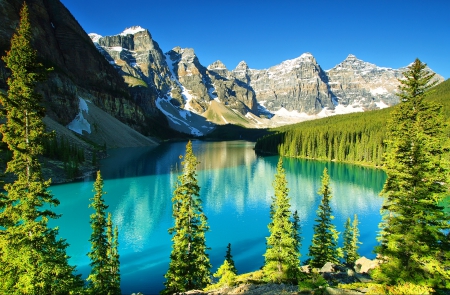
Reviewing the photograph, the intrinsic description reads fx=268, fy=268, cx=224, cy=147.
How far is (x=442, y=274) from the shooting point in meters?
11.5

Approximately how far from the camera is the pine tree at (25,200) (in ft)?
37.9

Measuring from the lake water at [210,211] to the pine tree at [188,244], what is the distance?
5.34 m

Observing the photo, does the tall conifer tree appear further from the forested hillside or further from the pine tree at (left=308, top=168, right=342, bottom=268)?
the forested hillside

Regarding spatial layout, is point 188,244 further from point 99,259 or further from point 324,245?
point 324,245

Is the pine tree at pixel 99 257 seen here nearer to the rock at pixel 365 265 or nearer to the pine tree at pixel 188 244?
the pine tree at pixel 188 244

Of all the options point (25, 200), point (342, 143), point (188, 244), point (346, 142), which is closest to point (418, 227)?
point (188, 244)

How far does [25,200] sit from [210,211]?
3485 centimetres

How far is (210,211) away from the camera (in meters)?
45.4

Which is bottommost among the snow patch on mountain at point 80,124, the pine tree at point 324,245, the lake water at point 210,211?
the lake water at point 210,211

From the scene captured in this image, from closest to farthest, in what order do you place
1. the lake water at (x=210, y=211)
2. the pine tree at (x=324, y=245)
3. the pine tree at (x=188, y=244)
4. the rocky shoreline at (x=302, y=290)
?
the rocky shoreline at (x=302, y=290)
the pine tree at (x=188, y=244)
the pine tree at (x=324, y=245)
the lake water at (x=210, y=211)

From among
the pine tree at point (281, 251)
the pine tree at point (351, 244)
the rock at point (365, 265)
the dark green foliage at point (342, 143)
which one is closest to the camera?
the pine tree at point (281, 251)

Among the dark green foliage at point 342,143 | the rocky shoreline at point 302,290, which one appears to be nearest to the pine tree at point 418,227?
the rocky shoreline at point 302,290

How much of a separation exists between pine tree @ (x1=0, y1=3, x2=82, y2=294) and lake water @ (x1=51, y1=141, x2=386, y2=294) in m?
12.4

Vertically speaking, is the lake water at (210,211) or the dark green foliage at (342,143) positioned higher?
the dark green foliage at (342,143)
